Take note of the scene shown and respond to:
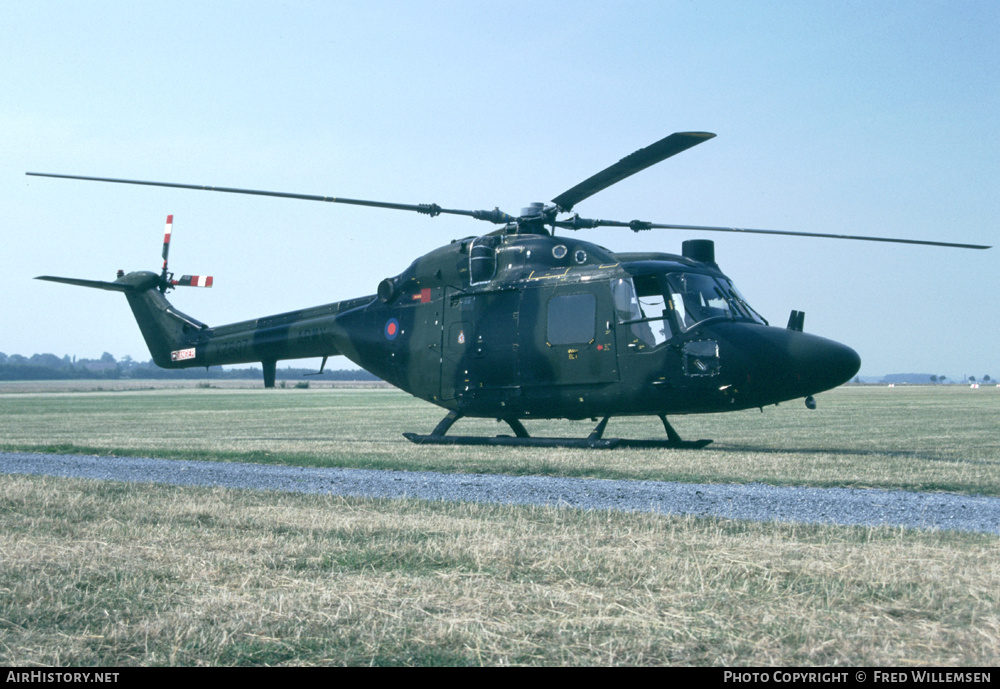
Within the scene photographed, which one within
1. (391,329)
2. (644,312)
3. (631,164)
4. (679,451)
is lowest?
(679,451)

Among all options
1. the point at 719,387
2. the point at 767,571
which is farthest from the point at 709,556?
the point at 719,387

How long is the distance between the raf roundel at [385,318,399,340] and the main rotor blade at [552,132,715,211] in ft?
14.3

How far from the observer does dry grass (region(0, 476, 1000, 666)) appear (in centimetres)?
411

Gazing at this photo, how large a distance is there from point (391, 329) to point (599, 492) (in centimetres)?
938

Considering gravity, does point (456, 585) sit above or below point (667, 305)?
below

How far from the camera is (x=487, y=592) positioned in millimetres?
5129

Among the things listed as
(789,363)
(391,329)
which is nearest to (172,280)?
(391,329)

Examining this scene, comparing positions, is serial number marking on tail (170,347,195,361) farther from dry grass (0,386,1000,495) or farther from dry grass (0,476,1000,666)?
dry grass (0,476,1000,666)

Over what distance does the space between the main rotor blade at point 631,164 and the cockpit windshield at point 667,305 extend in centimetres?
173

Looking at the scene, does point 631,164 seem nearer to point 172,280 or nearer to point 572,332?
point 572,332

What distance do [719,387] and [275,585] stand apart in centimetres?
1010

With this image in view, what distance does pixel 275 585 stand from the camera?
17.6 feet
